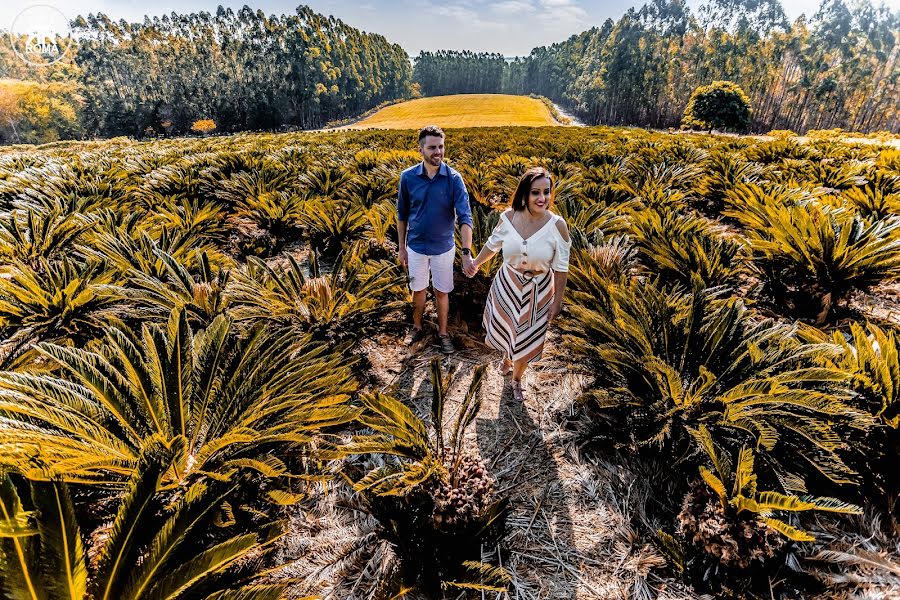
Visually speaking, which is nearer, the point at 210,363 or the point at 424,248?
the point at 210,363

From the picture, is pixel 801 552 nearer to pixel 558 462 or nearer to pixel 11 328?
pixel 558 462

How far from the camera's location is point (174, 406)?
1.91 meters

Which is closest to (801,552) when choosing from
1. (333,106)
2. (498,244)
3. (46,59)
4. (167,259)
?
(498,244)

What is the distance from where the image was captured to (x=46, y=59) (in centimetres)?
10094

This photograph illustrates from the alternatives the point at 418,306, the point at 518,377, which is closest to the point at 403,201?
the point at 418,306

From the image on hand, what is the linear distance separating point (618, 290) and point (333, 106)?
260ft

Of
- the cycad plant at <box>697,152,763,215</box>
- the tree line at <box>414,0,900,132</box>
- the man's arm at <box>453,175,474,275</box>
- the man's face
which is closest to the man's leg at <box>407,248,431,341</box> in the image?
the man's arm at <box>453,175,474,275</box>

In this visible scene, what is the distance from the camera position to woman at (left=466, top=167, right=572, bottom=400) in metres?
2.36

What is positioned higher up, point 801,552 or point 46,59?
point 46,59

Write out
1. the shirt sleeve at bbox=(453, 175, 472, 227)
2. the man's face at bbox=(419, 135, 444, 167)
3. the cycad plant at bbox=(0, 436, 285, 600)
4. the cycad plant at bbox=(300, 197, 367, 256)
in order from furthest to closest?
the cycad plant at bbox=(300, 197, 367, 256)
the shirt sleeve at bbox=(453, 175, 472, 227)
the man's face at bbox=(419, 135, 444, 167)
the cycad plant at bbox=(0, 436, 285, 600)

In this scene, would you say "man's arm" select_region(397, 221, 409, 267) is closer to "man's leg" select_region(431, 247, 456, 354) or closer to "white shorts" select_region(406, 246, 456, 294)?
"white shorts" select_region(406, 246, 456, 294)

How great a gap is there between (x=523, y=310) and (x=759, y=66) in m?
69.2

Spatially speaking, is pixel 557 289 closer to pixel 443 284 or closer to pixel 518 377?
pixel 518 377

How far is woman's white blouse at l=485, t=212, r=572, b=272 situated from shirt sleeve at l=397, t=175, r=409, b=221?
882mm
